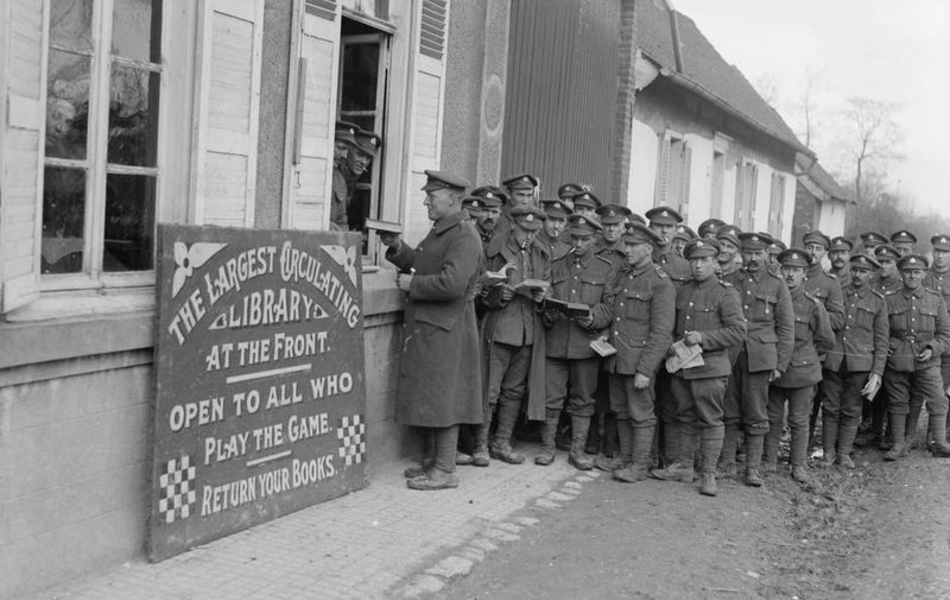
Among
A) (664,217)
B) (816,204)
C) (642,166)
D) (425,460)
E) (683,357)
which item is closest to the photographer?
(425,460)

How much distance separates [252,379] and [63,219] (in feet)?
4.48

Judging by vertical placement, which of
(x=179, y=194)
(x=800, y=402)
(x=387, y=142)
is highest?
(x=387, y=142)

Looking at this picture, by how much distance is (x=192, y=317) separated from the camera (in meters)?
5.12

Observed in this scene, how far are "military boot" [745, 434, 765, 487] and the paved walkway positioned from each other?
5.47 ft

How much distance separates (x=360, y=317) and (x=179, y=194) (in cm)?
159

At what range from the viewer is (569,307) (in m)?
7.54

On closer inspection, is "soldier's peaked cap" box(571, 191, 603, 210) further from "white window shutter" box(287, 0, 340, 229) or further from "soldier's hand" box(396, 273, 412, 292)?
"white window shutter" box(287, 0, 340, 229)

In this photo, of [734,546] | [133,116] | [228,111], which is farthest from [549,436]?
[133,116]

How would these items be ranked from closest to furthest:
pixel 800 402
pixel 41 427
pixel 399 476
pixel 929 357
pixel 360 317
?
pixel 41 427 → pixel 360 317 → pixel 399 476 → pixel 800 402 → pixel 929 357

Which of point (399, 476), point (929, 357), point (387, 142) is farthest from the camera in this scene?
point (929, 357)

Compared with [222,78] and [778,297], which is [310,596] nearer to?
[222,78]

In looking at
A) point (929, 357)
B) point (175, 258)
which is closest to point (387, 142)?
point (175, 258)

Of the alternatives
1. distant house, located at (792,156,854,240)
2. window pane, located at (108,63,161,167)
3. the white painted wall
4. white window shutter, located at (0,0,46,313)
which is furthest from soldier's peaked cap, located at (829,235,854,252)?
distant house, located at (792,156,854,240)

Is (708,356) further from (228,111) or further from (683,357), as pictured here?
(228,111)
